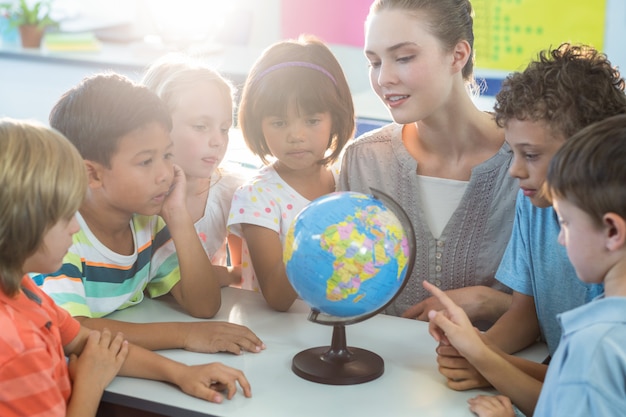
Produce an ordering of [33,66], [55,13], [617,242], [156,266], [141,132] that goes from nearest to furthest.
→ [617,242]
[141,132]
[156,266]
[33,66]
[55,13]

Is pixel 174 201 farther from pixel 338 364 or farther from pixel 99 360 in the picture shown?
pixel 338 364

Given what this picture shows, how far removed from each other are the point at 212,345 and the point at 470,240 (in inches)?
32.2

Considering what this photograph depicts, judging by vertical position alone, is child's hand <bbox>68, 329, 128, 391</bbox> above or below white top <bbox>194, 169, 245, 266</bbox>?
below

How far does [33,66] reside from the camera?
5.86 metres

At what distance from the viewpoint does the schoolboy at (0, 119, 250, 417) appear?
4.91 ft

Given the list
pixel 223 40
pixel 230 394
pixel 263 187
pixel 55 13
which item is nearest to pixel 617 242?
pixel 230 394

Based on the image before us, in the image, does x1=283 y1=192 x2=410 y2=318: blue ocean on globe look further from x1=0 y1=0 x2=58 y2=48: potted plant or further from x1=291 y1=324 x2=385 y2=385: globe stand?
x1=0 y1=0 x2=58 y2=48: potted plant

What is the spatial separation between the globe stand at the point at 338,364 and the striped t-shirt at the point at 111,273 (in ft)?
1.78

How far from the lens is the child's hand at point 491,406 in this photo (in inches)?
60.9

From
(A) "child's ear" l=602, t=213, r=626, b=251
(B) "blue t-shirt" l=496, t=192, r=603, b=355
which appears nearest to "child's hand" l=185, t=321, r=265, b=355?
(B) "blue t-shirt" l=496, t=192, r=603, b=355

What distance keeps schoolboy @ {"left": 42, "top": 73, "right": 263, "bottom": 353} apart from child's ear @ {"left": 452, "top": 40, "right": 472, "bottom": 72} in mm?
810

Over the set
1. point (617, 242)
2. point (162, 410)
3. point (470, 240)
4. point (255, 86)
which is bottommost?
point (162, 410)

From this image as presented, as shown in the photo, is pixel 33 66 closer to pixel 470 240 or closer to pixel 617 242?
pixel 470 240

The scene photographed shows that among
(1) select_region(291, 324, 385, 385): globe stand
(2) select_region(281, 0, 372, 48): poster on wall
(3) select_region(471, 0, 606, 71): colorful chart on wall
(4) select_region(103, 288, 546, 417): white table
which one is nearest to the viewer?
(4) select_region(103, 288, 546, 417): white table
